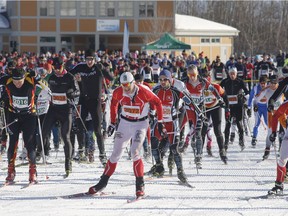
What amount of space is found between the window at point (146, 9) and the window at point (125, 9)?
833 mm

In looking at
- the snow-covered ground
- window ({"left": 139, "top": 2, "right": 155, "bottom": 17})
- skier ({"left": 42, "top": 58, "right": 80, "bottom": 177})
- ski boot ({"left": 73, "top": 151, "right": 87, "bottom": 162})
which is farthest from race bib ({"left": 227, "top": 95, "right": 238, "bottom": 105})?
window ({"left": 139, "top": 2, "right": 155, "bottom": 17})

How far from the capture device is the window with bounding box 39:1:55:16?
191 ft

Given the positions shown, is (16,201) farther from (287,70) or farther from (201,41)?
(201,41)

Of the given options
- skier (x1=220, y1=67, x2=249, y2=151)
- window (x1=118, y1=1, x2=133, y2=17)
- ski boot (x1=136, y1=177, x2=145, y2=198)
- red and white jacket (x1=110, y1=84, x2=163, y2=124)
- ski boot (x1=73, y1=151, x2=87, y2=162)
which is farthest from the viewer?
window (x1=118, y1=1, x2=133, y2=17)

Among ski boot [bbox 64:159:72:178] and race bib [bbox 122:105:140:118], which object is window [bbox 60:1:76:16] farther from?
race bib [bbox 122:105:140:118]

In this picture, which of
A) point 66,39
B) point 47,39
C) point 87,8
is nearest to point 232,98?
point 87,8

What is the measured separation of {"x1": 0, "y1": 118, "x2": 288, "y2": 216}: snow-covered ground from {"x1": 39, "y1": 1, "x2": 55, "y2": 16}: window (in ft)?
148

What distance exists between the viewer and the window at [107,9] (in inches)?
2292

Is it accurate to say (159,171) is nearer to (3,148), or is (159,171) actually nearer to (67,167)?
(67,167)

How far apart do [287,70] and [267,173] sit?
2.64m

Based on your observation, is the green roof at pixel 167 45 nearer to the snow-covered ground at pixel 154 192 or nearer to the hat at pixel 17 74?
the snow-covered ground at pixel 154 192

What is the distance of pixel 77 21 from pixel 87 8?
1354 millimetres

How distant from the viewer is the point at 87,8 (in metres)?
58.4

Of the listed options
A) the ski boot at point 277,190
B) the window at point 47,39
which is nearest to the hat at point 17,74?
the ski boot at point 277,190
